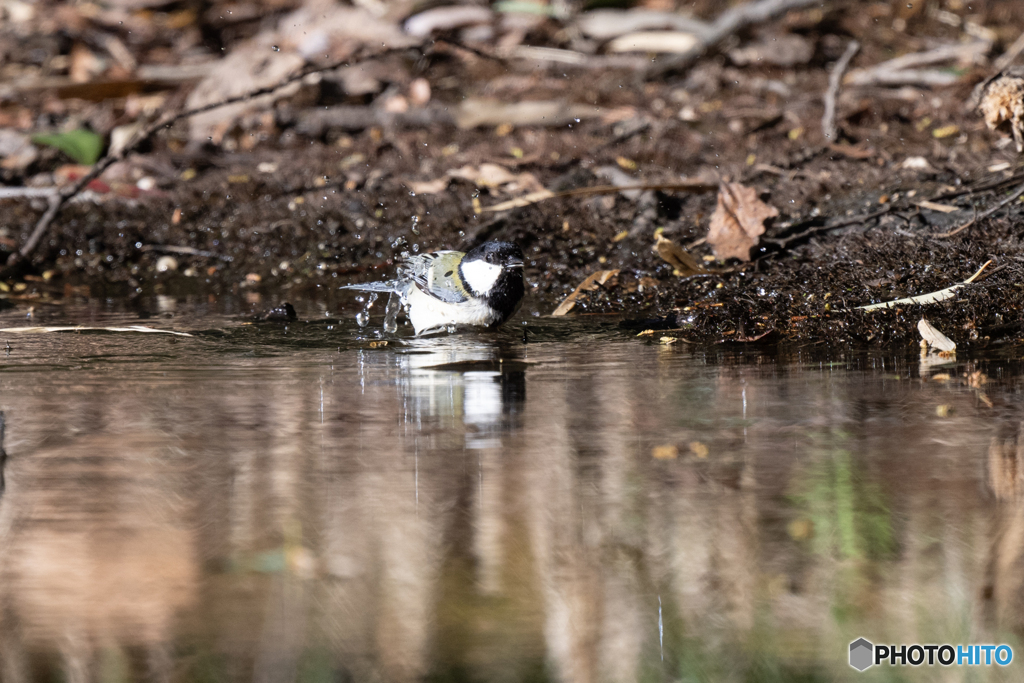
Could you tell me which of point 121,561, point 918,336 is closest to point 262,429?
point 121,561

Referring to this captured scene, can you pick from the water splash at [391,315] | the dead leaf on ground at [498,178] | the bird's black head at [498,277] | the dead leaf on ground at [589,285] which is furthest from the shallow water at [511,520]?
the dead leaf on ground at [498,178]

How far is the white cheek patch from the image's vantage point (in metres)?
4.48

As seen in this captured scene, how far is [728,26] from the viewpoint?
8.73m

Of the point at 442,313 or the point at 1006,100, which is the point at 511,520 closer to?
the point at 442,313

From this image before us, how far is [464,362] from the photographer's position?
416cm

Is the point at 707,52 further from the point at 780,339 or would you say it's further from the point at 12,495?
the point at 12,495

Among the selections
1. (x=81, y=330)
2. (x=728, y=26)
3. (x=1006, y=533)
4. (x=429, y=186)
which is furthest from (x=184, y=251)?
(x=1006, y=533)

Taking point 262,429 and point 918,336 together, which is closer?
point 262,429

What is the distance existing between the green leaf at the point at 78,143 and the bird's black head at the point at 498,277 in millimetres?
4379

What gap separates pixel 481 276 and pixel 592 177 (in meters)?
2.42

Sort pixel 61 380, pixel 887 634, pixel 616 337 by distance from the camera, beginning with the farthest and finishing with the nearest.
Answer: pixel 616 337 → pixel 61 380 → pixel 887 634

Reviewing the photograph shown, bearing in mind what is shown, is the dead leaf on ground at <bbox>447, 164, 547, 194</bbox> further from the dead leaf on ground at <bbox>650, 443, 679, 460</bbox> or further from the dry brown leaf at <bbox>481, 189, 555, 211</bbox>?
the dead leaf on ground at <bbox>650, 443, 679, 460</bbox>

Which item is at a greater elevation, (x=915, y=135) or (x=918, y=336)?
(x=915, y=135)

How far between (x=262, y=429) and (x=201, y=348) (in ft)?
4.01
